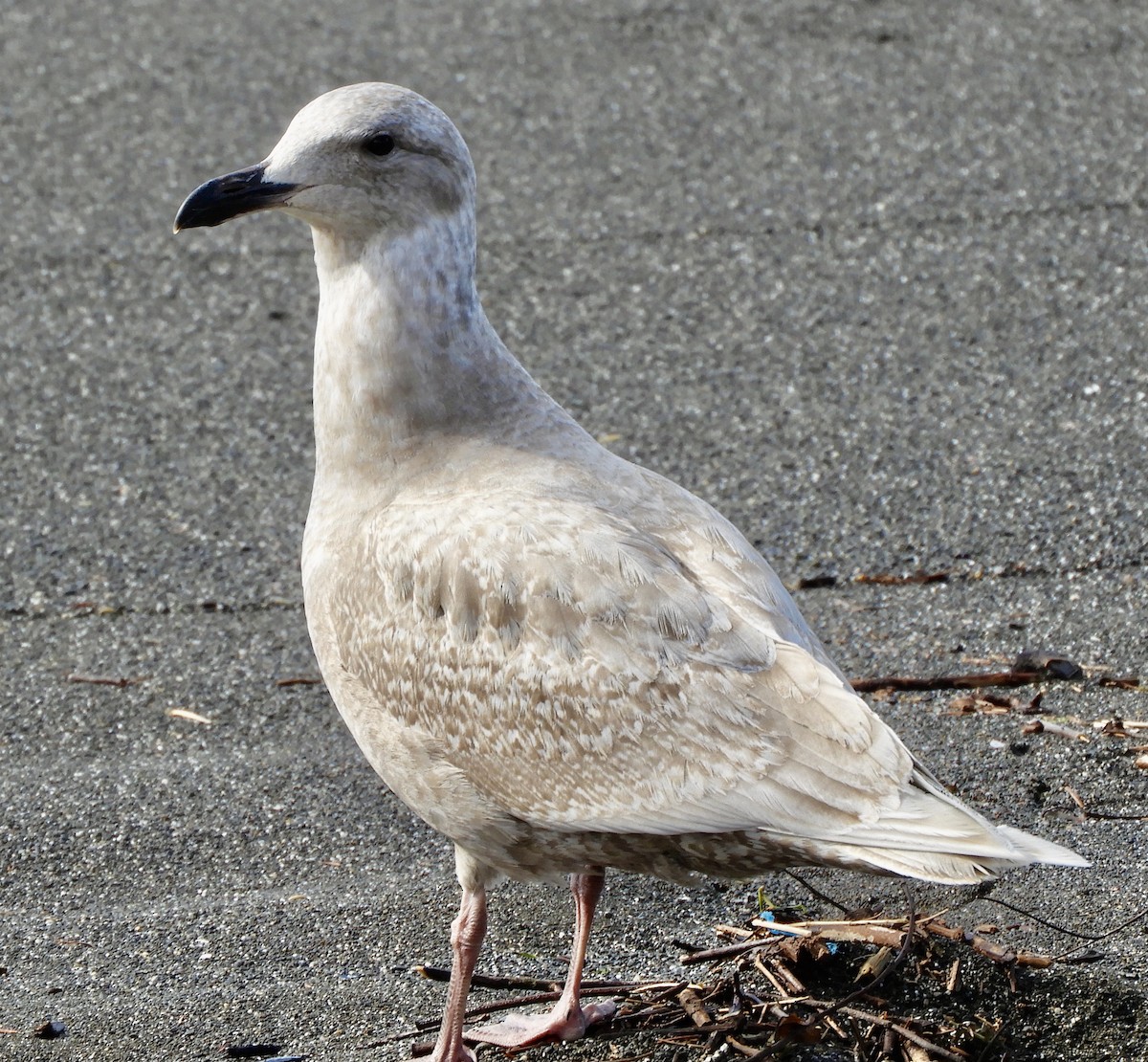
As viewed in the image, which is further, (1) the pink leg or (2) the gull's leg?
(2) the gull's leg

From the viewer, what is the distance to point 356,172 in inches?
175

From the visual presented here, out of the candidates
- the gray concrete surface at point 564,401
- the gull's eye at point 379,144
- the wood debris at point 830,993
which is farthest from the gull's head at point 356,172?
the wood debris at point 830,993

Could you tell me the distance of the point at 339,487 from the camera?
4559 millimetres

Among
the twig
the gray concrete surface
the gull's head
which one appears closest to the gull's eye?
the gull's head

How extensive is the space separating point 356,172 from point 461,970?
208 cm

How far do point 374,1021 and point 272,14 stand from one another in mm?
9649

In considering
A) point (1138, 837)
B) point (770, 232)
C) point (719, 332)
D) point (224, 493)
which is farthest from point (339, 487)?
point (770, 232)

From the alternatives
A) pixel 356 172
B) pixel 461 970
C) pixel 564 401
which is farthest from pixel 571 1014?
pixel 564 401

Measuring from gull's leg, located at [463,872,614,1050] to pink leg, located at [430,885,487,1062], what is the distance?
113mm

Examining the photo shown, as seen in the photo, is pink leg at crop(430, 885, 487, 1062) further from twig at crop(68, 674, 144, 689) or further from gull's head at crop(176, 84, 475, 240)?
twig at crop(68, 674, 144, 689)

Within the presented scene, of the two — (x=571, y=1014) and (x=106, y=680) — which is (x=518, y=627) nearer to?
(x=571, y=1014)

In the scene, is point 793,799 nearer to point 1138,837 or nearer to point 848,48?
point 1138,837

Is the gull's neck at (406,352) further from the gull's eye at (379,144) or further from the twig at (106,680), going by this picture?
the twig at (106,680)

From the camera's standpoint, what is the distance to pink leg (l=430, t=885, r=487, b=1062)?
4242mm
